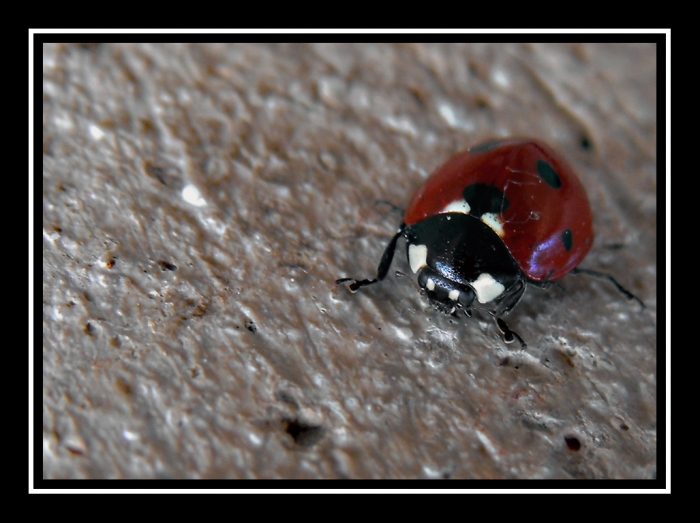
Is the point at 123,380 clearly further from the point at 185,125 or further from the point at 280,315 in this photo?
the point at 185,125

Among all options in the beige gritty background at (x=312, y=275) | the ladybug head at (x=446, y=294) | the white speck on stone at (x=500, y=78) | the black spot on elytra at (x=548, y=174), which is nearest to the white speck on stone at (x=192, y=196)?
the beige gritty background at (x=312, y=275)

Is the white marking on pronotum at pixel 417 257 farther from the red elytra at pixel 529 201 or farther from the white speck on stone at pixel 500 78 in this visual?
the white speck on stone at pixel 500 78

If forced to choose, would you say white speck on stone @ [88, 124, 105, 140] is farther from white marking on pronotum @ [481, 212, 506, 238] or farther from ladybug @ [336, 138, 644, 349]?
white marking on pronotum @ [481, 212, 506, 238]

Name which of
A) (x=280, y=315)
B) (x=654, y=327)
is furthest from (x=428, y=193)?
(x=654, y=327)

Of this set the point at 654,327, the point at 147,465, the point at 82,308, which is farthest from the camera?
the point at 654,327

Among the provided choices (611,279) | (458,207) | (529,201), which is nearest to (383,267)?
(458,207)

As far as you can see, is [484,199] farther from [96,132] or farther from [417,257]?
[96,132]
